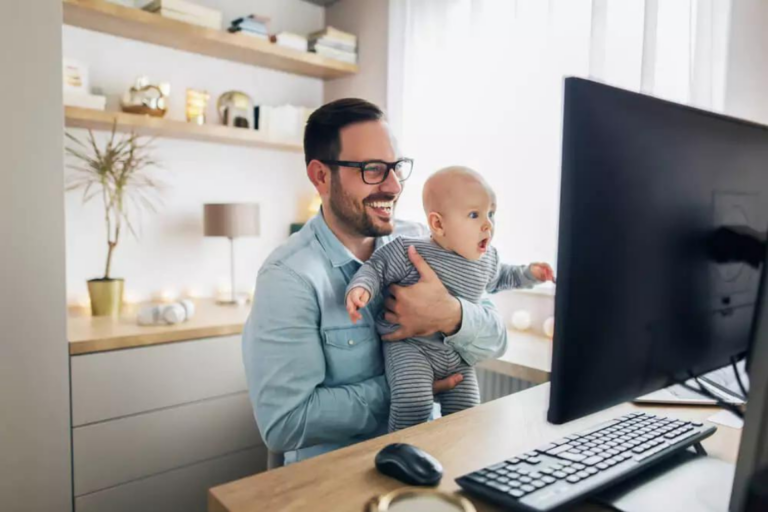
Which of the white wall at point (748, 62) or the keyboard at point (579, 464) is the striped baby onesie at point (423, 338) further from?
the white wall at point (748, 62)

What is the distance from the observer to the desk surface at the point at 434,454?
65 centimetres

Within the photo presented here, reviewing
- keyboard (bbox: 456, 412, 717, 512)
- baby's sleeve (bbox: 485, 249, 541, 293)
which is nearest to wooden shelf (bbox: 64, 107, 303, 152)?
baby's sleeve (bbox: 485, 249, 541, 293)

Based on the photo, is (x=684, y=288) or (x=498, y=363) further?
(x=498, y=363)

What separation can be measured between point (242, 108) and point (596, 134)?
8.29 feet

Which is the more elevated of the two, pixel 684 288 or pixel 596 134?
pixel 596 134

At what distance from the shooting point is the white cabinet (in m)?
1.89

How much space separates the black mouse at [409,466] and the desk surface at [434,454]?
1cm

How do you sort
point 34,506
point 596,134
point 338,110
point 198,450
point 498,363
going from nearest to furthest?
point 596,134 → point 338,110 → point 34,506 → point 498,363 → point 198,450

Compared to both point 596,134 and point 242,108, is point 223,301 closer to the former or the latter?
point 242,108

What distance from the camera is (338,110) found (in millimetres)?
1352

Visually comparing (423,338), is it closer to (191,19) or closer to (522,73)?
(522,73)

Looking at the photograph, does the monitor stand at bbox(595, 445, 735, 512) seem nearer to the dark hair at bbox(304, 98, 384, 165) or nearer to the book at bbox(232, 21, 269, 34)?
the dark hair at bbox(304, 98, 384, 165)

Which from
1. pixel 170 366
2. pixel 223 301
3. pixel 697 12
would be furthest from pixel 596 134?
pixel 223 301

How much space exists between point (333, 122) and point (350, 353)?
57 centimetres
